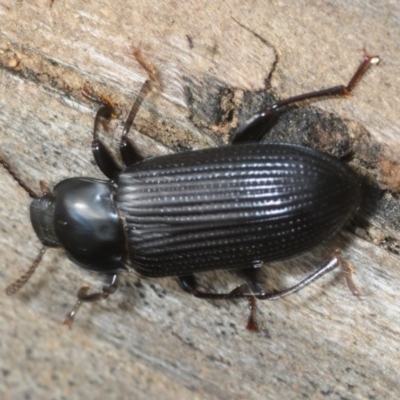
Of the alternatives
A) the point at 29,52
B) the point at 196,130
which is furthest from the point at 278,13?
the point at 29,52

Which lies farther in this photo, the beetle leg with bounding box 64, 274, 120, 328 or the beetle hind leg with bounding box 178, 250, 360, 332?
the beetle leg with bounding box 64, 274, 120, 328

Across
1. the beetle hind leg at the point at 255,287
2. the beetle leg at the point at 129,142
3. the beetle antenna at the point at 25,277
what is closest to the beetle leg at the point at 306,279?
the beetle hind leg at the point at 255,287

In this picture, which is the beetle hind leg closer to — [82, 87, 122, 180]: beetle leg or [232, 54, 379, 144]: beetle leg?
[232, 54, 379, 144]: beetle leg

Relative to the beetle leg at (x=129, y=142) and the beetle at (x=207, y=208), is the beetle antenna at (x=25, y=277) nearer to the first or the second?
the beetle at (x=207, y=208)

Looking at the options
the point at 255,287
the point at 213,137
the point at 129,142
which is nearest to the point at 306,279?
the point at 255,287

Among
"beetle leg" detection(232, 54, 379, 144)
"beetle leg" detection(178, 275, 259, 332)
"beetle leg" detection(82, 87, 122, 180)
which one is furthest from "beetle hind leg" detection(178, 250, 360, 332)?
"beetle leg" detection(82, 87, 122, 180)

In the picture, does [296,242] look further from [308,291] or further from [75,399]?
[75,399]
